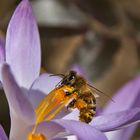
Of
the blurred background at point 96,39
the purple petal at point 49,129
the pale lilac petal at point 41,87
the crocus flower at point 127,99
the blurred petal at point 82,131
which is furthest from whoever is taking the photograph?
the blurred background at point 96,39

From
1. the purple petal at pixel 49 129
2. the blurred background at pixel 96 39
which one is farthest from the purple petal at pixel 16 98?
the blurred background at pixel 96 39

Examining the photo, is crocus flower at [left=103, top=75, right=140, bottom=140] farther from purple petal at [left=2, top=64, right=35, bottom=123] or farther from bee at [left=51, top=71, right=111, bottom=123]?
purple petal at [left=2, top=64, right=35, bottom=123]

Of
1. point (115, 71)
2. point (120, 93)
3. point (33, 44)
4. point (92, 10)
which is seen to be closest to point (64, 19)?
point (92, 10)

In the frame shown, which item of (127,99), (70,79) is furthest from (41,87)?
(127,99)

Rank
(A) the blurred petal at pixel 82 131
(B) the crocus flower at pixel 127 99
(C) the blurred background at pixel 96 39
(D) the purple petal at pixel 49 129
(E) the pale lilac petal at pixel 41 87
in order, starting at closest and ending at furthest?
(A) the blurred petal at pixel 82 131 < (D) the purple petal at pixel 49 129 < (E) the pale lilac petal at pixel 41 87 < (B) the crocus flower at pixel 127 99 < (C) the blurred background at pixel 96 39

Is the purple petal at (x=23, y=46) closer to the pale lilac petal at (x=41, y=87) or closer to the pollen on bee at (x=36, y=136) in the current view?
the pale lilac petal at (x=41, y=87)

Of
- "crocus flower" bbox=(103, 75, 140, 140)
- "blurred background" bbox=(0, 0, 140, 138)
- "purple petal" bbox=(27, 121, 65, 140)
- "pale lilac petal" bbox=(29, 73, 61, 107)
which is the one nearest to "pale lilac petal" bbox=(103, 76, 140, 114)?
"crocus flower" bbox=(103, 75, 140, 140)
